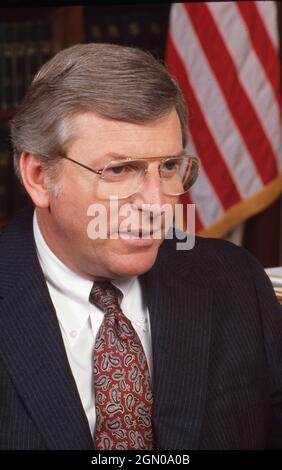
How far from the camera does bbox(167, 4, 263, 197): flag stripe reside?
3.38 meters

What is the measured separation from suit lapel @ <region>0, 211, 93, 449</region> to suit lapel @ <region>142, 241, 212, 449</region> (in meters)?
0.19

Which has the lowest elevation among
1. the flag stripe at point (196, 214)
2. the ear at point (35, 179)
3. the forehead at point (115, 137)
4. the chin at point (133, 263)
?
the flag stripe at point (196, 214)

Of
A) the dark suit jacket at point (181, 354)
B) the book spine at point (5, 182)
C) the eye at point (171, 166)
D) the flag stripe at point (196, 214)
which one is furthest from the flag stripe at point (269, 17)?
the eye at point (171, 166)

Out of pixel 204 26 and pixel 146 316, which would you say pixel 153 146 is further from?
pixel 204 26

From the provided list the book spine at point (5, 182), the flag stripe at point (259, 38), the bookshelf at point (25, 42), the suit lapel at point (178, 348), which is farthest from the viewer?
the book spine at point (5, 182)

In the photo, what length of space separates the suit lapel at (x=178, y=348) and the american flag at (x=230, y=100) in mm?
1546

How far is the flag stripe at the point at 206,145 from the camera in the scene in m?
3.38

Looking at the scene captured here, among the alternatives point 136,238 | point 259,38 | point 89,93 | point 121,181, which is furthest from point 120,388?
point 259,38

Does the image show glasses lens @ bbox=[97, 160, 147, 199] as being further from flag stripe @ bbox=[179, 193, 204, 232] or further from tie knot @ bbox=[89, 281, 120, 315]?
flag stripe @ bbox=[179, 193, 204, 232]

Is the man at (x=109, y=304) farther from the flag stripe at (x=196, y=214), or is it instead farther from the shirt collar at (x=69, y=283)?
the flag stripe at (x=196, y=214)
